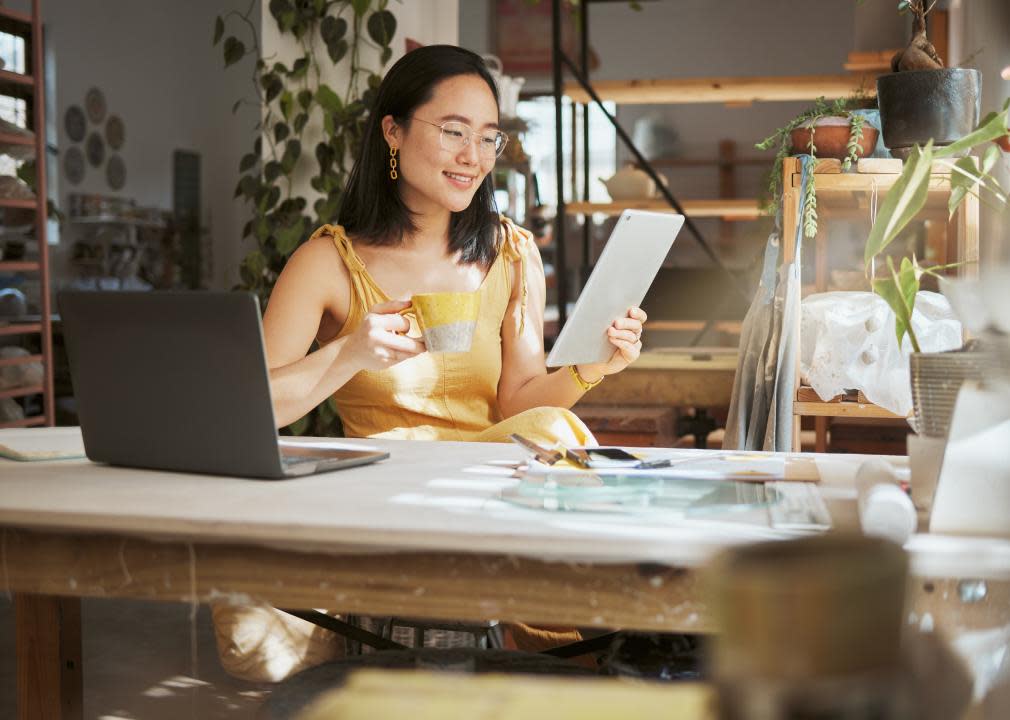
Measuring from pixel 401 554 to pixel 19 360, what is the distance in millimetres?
3902

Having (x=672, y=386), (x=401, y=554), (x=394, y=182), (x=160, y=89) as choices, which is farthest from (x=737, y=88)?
(x=160, y=89)

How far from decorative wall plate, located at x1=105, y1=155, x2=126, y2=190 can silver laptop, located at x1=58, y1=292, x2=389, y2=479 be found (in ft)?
24.9

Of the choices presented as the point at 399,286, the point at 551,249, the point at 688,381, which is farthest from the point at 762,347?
the point at 551,249

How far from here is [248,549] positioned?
41.3 inches

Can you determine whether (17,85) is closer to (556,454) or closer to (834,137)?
(834,137)

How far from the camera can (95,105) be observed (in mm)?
8312

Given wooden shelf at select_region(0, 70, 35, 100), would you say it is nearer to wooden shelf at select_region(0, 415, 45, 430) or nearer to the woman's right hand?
wooden shelf at select_region(0, 415, 45, 430)

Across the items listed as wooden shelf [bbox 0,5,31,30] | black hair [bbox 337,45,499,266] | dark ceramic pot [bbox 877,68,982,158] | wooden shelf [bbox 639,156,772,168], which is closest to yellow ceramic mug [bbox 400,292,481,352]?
black hair [bbox 337,45,499,266]

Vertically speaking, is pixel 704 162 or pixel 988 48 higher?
pixel 704 162

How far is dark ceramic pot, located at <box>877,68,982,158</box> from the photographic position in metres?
2.25

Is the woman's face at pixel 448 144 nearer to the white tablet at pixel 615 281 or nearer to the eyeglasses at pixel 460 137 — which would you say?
the eyeglasses at pixel 460 137

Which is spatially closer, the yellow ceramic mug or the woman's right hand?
the yellow ceramic mug

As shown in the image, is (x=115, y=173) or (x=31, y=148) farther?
(x=115, y=173)

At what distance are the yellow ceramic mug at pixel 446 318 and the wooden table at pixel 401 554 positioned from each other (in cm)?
26
